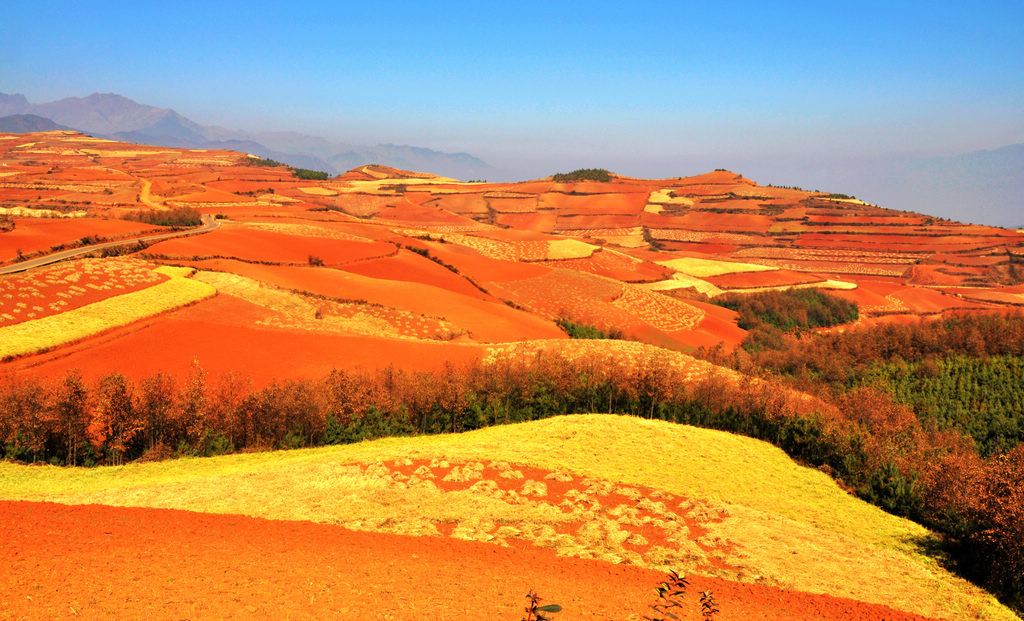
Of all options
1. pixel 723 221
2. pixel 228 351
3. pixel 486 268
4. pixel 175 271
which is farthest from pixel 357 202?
pixel 228 351

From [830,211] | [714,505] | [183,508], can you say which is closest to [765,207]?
[830,211]

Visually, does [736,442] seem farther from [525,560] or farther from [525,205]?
[525,205]

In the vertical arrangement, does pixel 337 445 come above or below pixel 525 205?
below

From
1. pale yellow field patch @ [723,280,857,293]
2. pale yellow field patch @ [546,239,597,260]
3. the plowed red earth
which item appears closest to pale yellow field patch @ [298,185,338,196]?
pale yellow field patch @ [546,239,597,260]

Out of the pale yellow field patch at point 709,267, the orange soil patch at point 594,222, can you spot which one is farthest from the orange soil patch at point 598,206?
the pale yellow field patch at point 709,267

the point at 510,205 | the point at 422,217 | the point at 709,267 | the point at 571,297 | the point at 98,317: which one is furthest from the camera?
the point at 510,205

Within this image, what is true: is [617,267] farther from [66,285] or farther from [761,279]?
[66,285]
